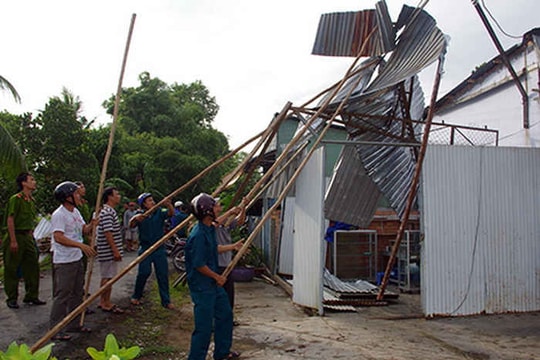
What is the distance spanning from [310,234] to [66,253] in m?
3.55

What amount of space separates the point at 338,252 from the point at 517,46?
541cm

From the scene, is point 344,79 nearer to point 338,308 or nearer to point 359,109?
point 359,109

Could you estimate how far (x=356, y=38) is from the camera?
7.62 meters

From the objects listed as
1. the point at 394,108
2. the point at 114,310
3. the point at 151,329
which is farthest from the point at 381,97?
the point at 114,310

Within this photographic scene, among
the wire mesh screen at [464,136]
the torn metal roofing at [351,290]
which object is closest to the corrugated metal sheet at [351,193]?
the torn metal roofing at [351,290]

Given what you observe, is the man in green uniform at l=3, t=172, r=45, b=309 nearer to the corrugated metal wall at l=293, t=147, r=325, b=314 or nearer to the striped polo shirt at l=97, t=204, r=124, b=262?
the striped polo shirt at l=97, t=204, r=124, b=262

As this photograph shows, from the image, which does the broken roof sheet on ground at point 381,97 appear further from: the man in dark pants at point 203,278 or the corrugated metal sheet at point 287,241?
the man in dark pants at point 203,278

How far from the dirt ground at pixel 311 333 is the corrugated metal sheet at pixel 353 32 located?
13.8 ft

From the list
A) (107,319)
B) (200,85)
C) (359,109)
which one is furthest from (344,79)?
(200,85)

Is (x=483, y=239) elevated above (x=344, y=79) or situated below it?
below

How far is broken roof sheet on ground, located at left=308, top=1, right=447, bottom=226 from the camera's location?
21.7 ft

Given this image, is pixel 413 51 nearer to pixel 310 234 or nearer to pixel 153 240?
pixel 310 234

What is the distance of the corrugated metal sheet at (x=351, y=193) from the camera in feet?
27.9

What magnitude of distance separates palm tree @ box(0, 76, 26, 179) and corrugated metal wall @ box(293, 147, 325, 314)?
548 centimetres
